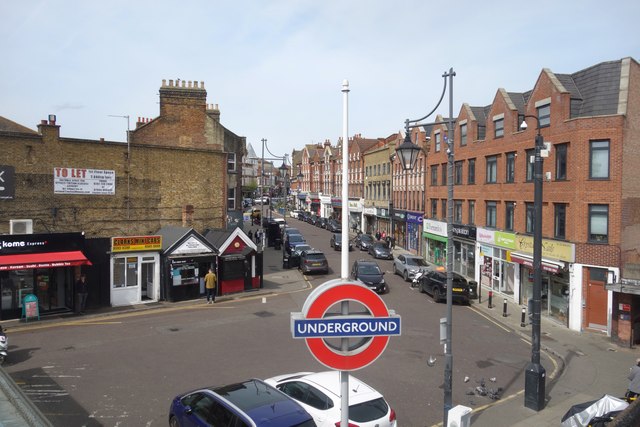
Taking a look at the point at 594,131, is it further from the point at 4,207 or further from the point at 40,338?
the point at 4,207

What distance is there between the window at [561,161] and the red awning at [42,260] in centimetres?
2166

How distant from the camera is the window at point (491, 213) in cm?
2919

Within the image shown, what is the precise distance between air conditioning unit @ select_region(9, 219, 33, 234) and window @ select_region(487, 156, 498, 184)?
82.8ft

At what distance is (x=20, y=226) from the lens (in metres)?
21.5

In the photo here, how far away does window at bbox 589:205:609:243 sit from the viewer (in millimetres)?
20141

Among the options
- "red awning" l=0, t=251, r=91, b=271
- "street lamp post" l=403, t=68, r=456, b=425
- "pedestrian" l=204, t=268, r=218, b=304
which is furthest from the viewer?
"pedestrian" l=204, t=268, r=218, b=304

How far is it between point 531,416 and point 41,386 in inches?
478

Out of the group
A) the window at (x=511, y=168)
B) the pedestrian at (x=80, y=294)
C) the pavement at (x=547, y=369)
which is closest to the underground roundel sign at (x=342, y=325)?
the pavement at (x=547, y=369)

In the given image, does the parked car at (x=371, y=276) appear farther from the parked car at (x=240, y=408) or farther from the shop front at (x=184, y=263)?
the parked car at (x=240, y=408)

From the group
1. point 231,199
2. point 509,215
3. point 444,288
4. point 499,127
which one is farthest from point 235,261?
point 499,127

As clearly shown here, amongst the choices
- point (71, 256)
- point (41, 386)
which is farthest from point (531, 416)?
point (71, 256)

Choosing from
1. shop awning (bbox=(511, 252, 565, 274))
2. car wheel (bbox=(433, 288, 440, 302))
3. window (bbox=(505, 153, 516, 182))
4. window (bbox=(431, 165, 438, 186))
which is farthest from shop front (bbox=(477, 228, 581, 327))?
window (bbox=(431, 165, 438, 186))

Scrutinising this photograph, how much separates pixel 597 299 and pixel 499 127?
40.2 ft

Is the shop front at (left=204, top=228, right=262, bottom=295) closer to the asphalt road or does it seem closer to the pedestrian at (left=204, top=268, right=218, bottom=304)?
the pedestrian at (left=204, top=268, right=218, bottom=304)
